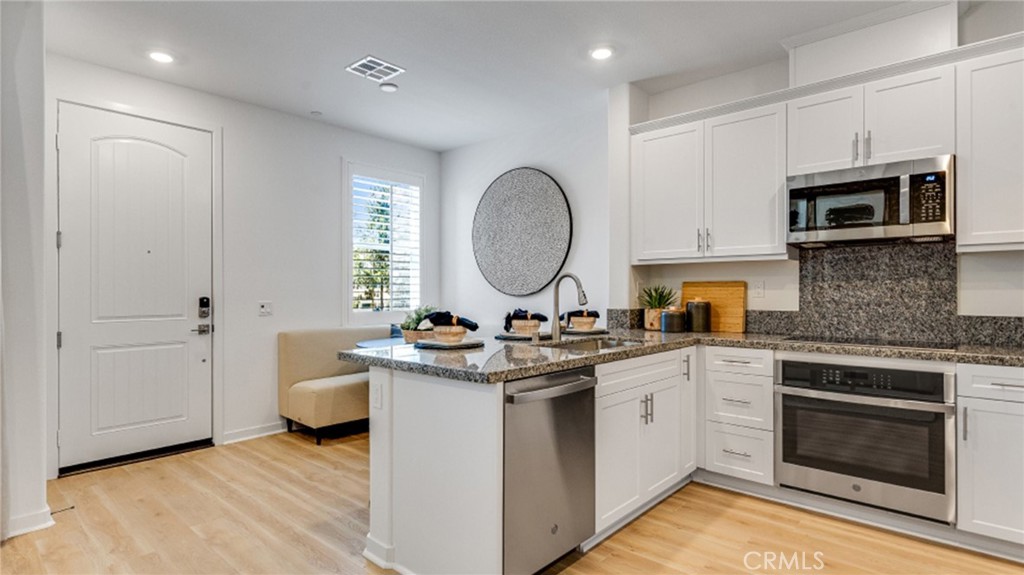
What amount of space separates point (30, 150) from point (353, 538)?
2.51 m

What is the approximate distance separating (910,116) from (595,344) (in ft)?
6.74

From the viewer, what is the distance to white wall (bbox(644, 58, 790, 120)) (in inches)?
137

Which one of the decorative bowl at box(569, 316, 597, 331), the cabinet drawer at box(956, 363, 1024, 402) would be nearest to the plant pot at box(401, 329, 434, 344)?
the decorative bowl at box(569, 316, 597, 331)

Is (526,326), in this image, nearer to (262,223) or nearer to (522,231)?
(522,231)

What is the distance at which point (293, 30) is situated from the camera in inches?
118

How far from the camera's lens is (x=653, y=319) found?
12.1 ft

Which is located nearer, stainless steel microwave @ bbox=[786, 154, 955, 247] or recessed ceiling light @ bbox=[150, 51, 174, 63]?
stainless steel microwave @ bbox=[786, 154, 955, 247]

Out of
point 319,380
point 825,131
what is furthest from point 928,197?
point 319,380

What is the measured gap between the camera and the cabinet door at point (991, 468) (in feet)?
7.34

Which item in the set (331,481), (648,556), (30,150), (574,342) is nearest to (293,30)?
(30,150)

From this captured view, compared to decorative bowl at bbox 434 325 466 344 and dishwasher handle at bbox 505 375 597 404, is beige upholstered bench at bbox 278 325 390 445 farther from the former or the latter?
dishwasher handle at bbox 505 375 597 404

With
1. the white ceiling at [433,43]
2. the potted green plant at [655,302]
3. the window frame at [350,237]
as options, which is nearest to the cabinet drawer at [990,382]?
the potted green plant at [655,302]

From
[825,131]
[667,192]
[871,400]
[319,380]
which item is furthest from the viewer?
[319,380]

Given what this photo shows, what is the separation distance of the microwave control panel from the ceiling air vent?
3.13m
